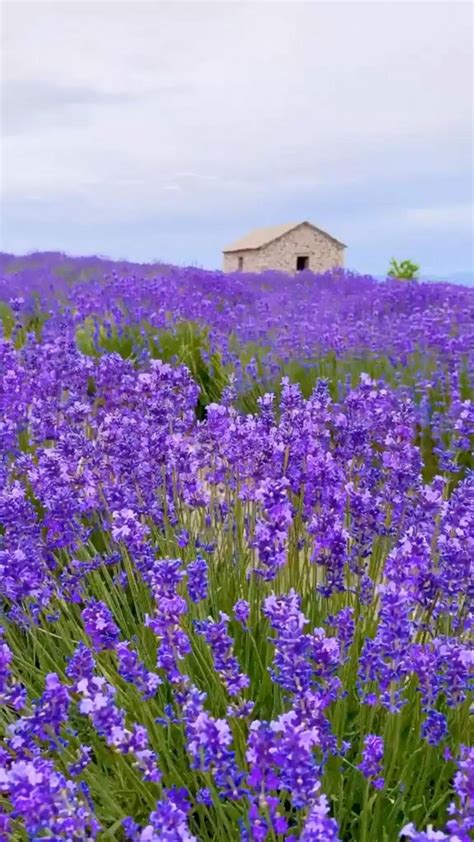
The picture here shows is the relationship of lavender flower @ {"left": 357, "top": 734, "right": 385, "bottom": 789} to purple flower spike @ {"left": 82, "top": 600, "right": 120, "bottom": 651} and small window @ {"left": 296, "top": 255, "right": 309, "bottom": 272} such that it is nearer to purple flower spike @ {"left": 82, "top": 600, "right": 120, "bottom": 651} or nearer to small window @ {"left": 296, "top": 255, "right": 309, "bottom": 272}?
purple flower spike @ {"left": 82, "top": 600, "right": 120, "bottom": 651}

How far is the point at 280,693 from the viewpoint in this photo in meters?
1.84

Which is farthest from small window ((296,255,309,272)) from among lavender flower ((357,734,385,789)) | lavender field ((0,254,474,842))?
lavender flower ((357,734,385,789))

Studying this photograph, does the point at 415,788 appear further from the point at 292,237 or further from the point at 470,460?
the point at 292,237

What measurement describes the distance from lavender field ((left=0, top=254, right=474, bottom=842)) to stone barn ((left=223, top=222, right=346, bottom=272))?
2023cm

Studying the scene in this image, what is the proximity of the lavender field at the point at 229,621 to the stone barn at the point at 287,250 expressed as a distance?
66.4ft

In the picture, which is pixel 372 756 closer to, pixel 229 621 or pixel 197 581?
pixel 197 581

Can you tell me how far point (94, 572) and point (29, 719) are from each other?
1.08m

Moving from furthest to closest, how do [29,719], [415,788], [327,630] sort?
[327,630] → [415,788] → [29,719]

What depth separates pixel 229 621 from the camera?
2.20 m

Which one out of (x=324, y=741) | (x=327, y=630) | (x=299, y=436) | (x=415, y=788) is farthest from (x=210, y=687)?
(x=299, y=436)

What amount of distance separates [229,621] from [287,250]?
23346 millimetres

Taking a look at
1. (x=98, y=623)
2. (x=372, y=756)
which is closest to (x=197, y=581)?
(x=98, y=623)

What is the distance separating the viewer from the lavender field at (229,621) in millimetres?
1236

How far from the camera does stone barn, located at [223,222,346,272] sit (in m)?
24.1
